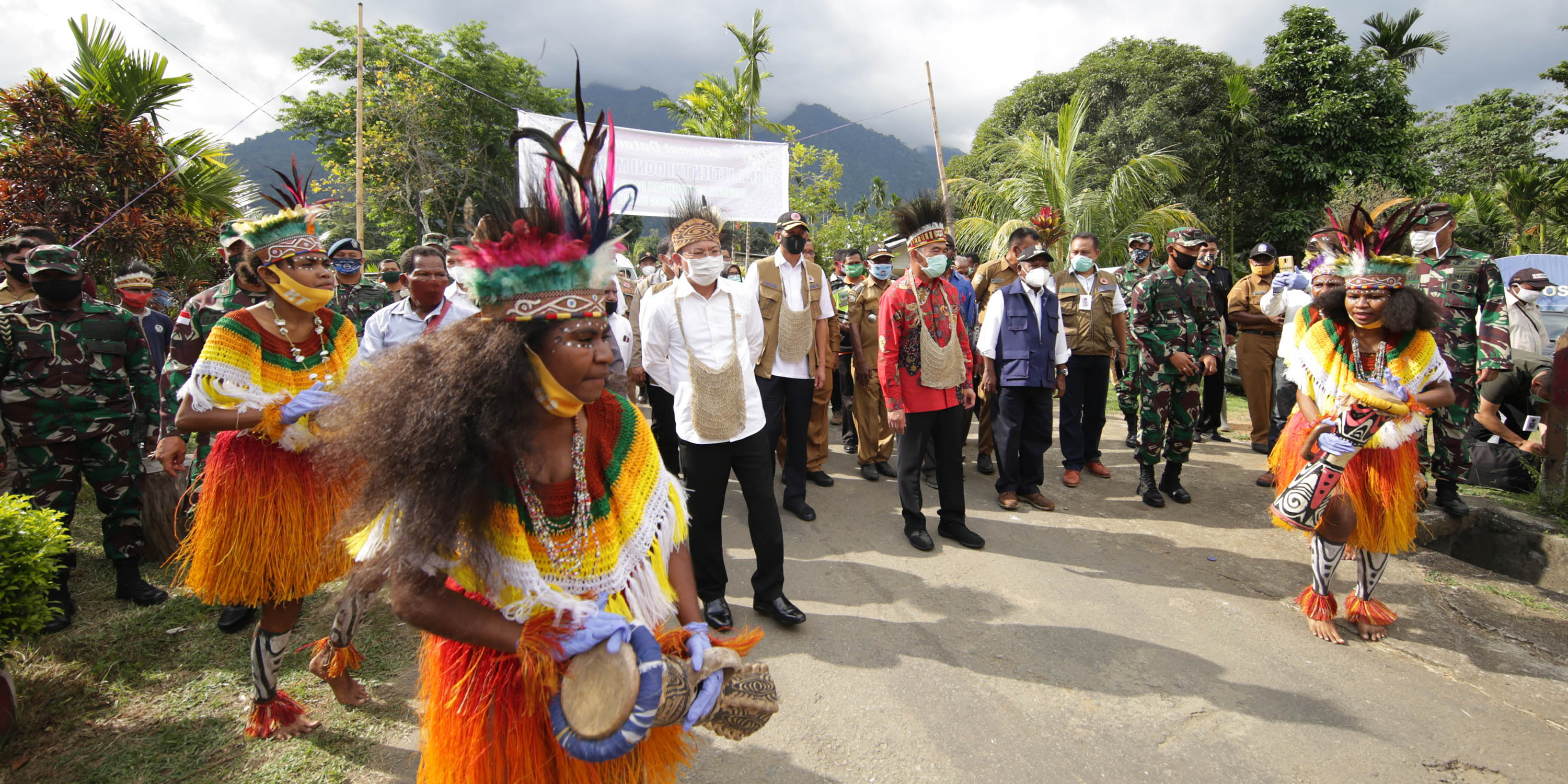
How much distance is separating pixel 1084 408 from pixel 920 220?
2.77m

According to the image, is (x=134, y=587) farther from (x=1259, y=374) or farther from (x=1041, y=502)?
(x=1259, y=374)

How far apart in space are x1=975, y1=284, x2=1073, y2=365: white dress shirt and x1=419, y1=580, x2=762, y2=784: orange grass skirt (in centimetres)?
445

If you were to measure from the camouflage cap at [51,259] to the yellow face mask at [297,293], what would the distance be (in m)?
2.04

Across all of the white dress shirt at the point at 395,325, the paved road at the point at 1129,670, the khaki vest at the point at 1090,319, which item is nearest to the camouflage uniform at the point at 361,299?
the white dress shirt at the point at 395,325

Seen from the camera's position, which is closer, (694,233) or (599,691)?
(599,691)

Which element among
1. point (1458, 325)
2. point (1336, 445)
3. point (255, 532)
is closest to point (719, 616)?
point (255, 532)

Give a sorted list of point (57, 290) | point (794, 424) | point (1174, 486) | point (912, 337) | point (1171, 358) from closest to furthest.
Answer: point (57, 290) < point (912, 337) < point (794, 424) < point (1171, 358) < point (1174, 486)

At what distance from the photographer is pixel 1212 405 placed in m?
7.59

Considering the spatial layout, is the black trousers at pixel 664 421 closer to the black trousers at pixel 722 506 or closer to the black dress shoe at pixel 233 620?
the black trousers at pixel 722 506

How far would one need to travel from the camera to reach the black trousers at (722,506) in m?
3.54

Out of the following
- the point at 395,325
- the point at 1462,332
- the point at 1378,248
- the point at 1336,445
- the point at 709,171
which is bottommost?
the point at 1336,445

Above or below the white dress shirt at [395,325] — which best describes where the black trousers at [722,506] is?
below

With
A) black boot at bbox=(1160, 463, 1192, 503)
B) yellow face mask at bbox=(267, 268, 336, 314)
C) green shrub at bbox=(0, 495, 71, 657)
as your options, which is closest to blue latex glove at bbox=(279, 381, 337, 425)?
yellow face mask at bbox=(267, 268, 336, 314)

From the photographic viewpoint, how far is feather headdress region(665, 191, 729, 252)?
375cm
